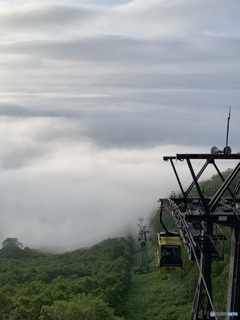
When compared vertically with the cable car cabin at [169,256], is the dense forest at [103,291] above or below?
below

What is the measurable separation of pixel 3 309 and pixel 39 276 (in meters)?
28.0

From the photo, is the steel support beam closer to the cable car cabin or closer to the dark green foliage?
the cable car cabin

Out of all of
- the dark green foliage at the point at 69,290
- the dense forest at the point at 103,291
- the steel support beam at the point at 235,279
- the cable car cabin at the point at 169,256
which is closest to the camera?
the steel support beam at the point at 235,279

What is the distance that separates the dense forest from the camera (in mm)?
42562

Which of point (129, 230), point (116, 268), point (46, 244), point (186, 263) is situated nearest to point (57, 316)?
point (186, 263)

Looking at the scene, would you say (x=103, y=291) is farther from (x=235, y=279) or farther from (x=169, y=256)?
(x=235, y=279)

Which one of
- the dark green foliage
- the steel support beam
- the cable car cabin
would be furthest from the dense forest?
the steel support beam

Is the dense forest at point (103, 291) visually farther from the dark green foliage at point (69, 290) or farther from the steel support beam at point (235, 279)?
the steel support beam at point (235, 279)

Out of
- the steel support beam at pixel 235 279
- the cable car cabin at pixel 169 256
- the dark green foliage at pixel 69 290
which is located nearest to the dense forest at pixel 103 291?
the dark green foliage at pixel 69 290

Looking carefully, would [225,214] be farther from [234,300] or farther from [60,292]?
[60,292]

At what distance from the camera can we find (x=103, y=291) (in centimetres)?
5706

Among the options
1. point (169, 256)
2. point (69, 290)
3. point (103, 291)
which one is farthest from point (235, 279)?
point (103, 291)

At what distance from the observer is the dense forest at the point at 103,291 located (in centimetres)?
4256

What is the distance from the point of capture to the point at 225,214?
20.6 metres
